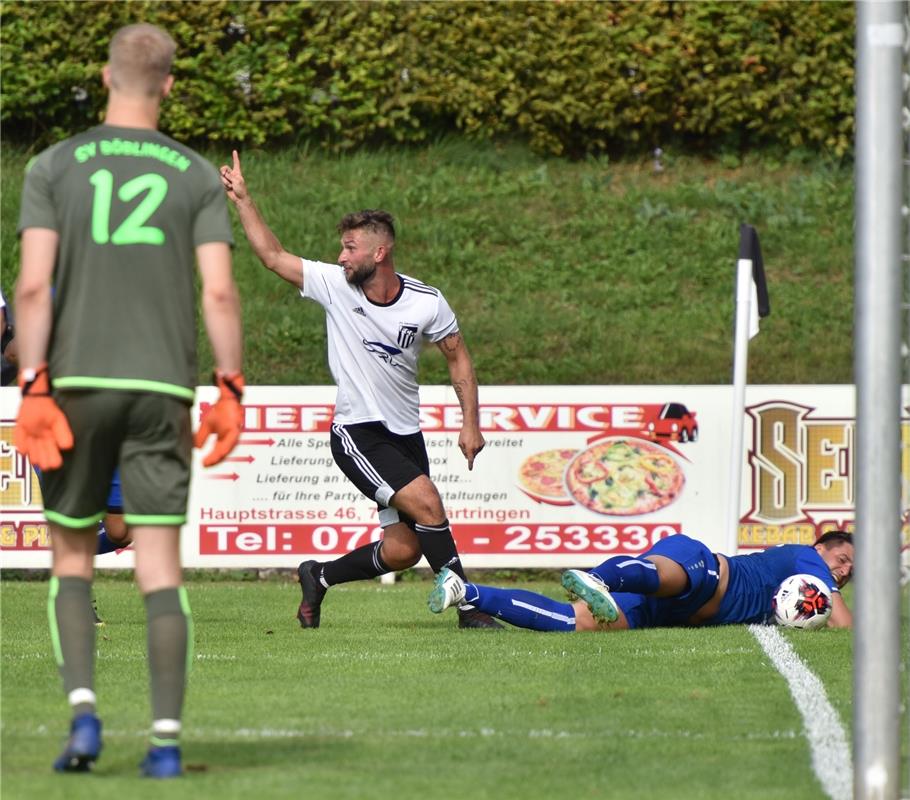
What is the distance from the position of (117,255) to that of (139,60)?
1.87 ft

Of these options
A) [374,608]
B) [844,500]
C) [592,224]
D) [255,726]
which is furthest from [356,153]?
[255,726]

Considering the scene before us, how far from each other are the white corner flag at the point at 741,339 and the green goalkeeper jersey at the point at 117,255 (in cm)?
859

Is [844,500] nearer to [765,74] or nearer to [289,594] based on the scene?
[289,594]

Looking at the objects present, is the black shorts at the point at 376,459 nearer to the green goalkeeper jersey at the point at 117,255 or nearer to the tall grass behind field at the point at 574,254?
the green goalkeeper jersey at the point at 117,255

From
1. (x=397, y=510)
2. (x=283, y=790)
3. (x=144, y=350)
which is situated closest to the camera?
(x=283, y=790)

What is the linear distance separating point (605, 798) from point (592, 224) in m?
14.2

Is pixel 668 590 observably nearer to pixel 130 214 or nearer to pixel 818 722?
pixel 818 722

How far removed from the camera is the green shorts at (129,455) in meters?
4.92

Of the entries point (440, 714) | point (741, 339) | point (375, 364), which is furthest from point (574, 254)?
point (440, 714)

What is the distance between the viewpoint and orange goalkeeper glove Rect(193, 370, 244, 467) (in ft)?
16.4

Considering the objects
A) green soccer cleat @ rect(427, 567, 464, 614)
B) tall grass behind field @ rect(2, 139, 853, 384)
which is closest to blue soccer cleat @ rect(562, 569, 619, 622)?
green soccer cleat @ rect(427, 567, 464, 614)

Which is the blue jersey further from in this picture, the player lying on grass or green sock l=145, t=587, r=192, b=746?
green sock l=145, t=587, r=192, b=746

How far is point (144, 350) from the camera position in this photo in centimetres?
493

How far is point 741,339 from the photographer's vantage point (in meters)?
13.1
